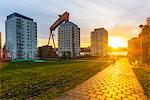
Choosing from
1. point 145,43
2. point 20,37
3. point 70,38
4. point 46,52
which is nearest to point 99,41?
point 70,38

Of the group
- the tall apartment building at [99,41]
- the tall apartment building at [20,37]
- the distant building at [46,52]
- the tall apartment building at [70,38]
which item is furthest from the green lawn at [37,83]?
the tall apartment building at [99,41]

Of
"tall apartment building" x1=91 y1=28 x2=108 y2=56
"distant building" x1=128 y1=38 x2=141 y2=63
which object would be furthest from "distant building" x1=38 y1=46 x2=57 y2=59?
"tall apartment building" x1=91 y1=28 x2=108 y2=56

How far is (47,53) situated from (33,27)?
29737 mm

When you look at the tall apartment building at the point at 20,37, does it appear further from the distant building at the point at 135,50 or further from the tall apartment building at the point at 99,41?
the distant building at the point at 135,50

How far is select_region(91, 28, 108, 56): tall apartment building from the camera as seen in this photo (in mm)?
101306

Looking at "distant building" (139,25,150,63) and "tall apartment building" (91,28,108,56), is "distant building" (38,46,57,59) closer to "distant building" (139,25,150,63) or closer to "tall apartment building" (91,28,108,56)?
→ "distant building" (139,25,150,63)

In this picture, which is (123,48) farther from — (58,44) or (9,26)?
(9,26)

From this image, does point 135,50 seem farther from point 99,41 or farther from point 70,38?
point 99,41

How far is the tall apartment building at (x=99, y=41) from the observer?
10131 cm

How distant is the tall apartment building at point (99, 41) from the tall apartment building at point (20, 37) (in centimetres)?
3726

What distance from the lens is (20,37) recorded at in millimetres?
74812

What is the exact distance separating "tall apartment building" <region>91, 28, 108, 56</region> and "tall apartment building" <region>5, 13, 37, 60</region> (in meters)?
37.3

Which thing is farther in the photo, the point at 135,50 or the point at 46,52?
the point at 46,52

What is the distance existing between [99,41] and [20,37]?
4915cm
